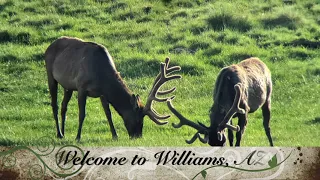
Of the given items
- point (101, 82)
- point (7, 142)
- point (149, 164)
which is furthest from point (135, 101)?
point (149, 164)

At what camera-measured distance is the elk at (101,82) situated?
→ 586 inches

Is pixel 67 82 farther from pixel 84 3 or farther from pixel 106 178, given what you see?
pixel 84 3

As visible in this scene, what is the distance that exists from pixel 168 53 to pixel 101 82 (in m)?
7.70

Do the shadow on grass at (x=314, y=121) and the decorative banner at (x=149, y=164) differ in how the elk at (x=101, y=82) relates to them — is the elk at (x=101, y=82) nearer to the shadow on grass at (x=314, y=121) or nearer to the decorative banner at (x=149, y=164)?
the decorative banner at (x=149, y=164)

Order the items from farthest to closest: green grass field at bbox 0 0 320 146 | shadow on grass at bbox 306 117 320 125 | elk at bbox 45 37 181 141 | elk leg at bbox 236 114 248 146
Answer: shadow on grass at bbox 306 117 320 125
green grass field at bbox 0 0 320 146
elk at bbox 45 37 181 141
elk leg at bbox 236 114 248 146

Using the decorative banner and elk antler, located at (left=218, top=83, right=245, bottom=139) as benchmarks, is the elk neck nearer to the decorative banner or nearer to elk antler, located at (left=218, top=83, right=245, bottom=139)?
elk antler, located at (left=218, top=83, right=245, bottom=139)

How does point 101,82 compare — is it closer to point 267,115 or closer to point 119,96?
point 119,96

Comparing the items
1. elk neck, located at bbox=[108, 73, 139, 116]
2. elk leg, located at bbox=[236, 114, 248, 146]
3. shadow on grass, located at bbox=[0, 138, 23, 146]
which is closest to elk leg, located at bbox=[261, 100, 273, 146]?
elk leg, located at bbox=[236, 114, 248, 146]

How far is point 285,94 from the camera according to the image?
2003 cm

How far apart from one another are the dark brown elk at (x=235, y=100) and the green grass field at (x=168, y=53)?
939 mm

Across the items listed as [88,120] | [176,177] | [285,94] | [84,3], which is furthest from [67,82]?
[84,3]

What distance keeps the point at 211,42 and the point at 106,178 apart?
12.6 meters

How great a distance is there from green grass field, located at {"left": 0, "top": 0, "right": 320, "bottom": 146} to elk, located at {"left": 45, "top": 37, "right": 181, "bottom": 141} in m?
0.42

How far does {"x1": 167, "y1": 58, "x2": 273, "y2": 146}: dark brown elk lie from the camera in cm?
1312
